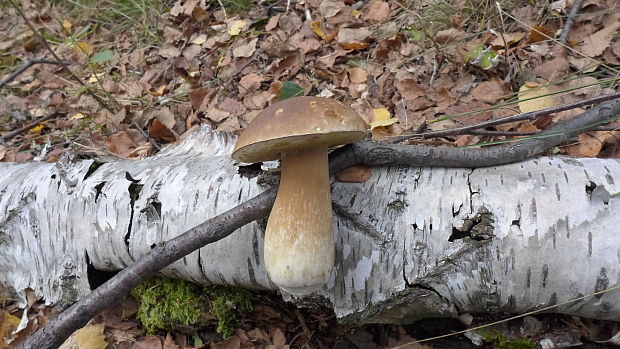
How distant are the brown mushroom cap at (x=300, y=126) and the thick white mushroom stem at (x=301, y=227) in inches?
3.3

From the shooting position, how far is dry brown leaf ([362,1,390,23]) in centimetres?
365

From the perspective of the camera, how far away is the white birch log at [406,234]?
146 centimetres

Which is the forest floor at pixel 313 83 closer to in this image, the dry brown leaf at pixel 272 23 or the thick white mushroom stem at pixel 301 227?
the dry brown leaf at pixel 272 23

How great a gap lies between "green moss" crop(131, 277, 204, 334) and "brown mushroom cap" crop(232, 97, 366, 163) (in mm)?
940

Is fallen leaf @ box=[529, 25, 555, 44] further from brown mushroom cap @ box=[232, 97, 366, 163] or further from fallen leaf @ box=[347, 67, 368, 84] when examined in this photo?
brown mushroom cap @ box=[232, 97, 366, 163]

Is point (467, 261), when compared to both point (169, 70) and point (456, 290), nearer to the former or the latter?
point (456, 290)

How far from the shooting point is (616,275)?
4.63 feet

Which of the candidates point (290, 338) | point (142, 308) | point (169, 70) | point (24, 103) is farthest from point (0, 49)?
point (290, 338)

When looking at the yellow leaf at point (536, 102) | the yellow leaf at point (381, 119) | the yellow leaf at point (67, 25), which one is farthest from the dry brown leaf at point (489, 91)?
the yellow leaf at point (67, 25)

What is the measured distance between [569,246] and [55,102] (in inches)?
175

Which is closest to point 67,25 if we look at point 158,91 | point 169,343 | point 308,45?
point 158,91

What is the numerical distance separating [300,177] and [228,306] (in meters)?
0.87

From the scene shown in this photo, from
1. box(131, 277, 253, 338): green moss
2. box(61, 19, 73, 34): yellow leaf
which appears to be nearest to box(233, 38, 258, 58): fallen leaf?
box(131, 277, 253, 338): green moss

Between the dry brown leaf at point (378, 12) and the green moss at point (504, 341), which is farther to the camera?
the dry brown leaf at point (378, 12)
